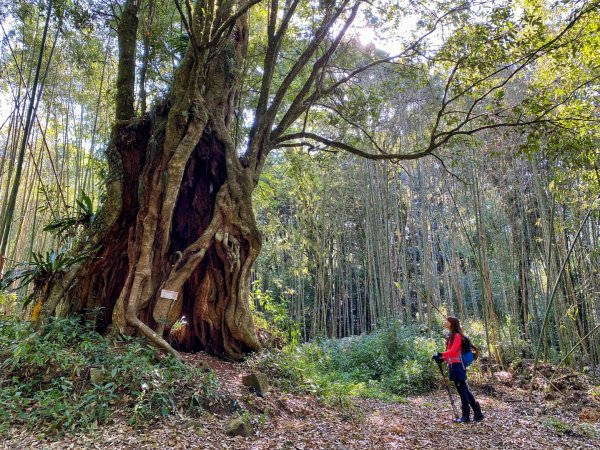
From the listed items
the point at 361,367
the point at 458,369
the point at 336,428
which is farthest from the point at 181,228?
the point at 361,367

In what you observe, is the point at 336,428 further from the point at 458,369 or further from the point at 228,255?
the point at 228,255

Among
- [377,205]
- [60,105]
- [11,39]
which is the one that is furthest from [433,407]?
[60,105]

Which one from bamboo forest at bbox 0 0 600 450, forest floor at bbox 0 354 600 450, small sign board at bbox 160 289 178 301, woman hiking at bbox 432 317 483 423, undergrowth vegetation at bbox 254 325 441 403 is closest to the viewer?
forest floor at bbox 0 354 600 450

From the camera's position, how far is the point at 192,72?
486 centimetres

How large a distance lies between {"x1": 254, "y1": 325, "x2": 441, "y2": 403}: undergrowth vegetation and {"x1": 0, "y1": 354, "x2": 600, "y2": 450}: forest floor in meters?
0.34

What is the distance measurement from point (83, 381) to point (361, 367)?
6527 millimetres

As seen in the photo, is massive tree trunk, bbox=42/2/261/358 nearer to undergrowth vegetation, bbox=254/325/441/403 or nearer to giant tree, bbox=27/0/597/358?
giant tree, bbox=27/0/597/358

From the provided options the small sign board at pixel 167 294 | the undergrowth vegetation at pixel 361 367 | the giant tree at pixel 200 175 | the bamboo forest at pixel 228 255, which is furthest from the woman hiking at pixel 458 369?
the small sign board at pixel 167 294

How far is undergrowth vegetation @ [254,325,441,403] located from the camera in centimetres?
483

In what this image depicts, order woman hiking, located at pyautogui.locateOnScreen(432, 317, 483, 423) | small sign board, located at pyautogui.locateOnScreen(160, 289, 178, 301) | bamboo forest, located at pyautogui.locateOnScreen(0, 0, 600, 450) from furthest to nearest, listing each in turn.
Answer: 1. small sign board, located at pyautogui.locateOnScreen(160, 289, 178, 301)
2. woman hiking, located at pyautogui.locateOnScreen(432, 317, 483, 423)
3. bamboo forest, located at pyautogui.locateOnScreen(0, 0, 600, 450)

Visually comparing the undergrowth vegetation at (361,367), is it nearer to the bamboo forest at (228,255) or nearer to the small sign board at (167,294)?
the bamboo forest at (228,255)

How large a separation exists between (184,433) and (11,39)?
21.9 feet

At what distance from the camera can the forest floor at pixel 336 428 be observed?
2877mm

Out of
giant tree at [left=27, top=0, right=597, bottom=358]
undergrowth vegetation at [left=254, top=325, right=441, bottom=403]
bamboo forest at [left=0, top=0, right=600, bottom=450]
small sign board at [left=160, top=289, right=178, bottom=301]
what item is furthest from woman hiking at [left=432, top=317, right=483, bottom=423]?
small sign board at [left=160, top=289, right=178, bottom=301]
